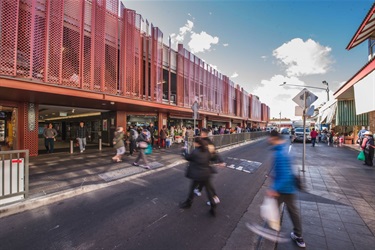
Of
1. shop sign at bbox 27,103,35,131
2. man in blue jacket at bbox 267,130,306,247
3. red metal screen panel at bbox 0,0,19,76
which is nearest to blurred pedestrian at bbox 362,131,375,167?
man in blue jacket at bbox 267,130,306,247

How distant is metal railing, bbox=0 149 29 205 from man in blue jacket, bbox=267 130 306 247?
5491 millimetres

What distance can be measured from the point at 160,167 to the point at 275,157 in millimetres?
5491

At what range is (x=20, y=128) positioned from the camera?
9.02 metres

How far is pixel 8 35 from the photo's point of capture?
239 inches

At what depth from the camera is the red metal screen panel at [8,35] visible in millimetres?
5965

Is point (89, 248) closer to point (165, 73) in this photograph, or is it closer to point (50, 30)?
point (50, 30)

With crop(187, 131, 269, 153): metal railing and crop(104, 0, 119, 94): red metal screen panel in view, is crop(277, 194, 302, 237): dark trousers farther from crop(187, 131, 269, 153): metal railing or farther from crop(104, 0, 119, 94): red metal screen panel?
crop(104, 0, 119, 94): red metal screen panel

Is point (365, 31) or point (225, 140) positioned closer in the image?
point (365, 31)

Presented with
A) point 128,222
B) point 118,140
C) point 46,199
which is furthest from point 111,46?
point 128,222

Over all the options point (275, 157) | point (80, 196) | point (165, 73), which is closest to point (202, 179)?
point (275, 157)

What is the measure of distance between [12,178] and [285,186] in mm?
5883

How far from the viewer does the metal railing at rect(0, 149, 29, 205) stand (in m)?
3.85

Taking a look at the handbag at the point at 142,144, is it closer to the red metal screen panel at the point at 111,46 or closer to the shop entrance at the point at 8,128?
the red metal screen panel at the point at 111,46

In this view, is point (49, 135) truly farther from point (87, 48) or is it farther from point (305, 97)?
point (305, 97)
